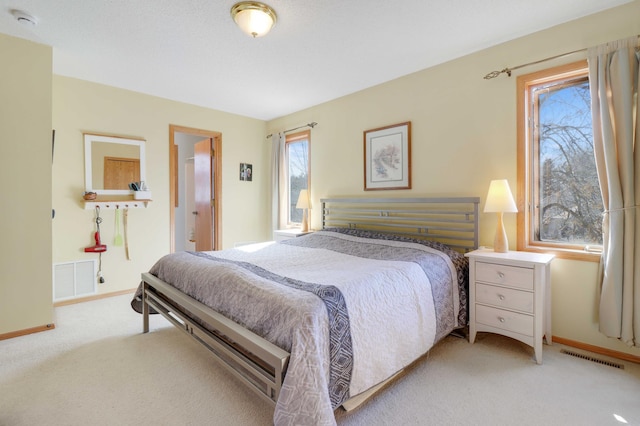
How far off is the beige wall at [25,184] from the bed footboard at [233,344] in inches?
45.0

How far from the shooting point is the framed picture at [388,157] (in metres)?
3.39

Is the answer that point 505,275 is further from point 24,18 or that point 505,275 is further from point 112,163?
point 112,163

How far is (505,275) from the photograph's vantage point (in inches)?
89.4

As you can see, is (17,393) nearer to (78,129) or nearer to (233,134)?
(78,129)

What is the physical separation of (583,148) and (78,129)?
4926 mm

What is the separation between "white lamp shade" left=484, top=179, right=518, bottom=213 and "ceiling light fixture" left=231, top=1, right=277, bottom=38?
2.17m

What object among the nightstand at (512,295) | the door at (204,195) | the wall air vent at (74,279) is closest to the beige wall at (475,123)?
the nightstand at (512,295)

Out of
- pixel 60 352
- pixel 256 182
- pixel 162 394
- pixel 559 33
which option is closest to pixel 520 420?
pixel 162 394

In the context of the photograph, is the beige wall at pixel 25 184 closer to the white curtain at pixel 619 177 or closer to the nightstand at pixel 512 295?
the nightstand at pixel 512 295

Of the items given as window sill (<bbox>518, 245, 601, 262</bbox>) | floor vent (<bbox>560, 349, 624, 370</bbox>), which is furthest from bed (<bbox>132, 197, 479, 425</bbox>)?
floor vent (<bbox>560, 349, 624, 370</bbox>)

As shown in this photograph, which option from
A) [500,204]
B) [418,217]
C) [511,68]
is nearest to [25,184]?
[418,217]

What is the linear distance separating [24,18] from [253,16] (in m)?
1.77

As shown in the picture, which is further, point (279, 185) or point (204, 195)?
point (204, 195)

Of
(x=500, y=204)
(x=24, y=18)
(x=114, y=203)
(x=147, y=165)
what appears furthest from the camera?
(x=147, y=165)
